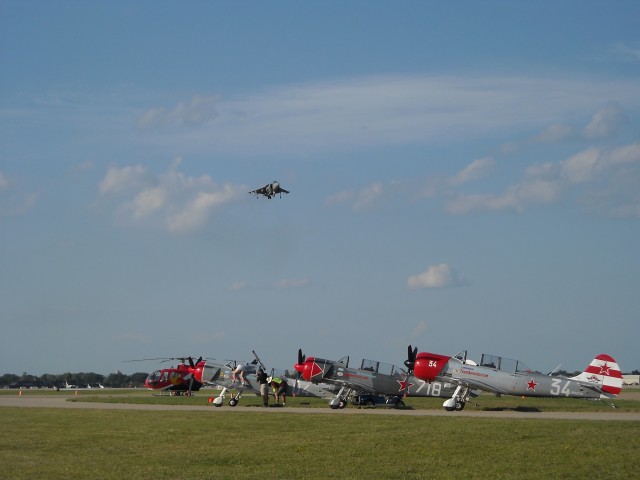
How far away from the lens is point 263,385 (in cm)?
4597

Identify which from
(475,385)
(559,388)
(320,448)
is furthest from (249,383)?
(320,448)

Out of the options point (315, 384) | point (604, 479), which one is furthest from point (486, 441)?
Answer: point (315, 384)

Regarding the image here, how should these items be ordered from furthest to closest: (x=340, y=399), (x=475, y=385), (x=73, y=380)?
(x=73, y=380), (x=340, y=399), (x=475, y=385)

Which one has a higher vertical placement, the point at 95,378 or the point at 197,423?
the point at 197,423

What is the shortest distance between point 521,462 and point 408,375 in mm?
25849

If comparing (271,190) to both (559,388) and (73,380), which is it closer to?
(559,388)

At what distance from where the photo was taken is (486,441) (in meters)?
24.1

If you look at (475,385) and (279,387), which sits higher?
(475,385)

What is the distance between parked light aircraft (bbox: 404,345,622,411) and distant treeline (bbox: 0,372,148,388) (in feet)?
339

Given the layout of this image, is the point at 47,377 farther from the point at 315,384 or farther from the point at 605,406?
the point at 605,406

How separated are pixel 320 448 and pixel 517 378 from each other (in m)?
21.0

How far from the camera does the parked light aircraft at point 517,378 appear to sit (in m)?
41.6

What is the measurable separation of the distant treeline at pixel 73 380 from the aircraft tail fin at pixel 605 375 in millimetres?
106053

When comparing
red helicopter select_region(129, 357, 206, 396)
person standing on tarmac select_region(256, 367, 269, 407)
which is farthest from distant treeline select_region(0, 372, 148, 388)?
person standing on tarmac select_region(256, 367, 269, 407)
